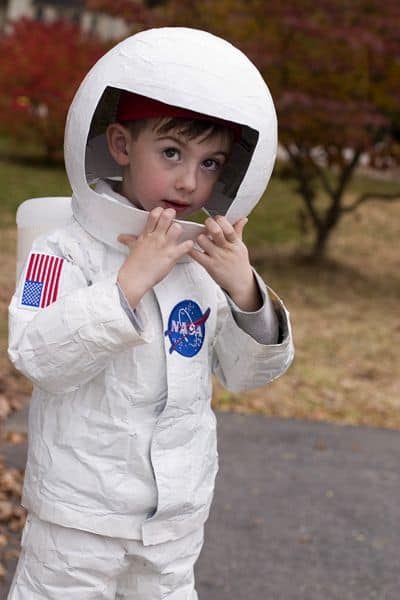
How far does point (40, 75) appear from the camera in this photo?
14.6 metres

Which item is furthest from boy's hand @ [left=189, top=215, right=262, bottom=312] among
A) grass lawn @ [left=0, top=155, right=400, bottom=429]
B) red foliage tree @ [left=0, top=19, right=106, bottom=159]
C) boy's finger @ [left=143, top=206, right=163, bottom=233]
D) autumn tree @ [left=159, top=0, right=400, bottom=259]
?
red foliage tree @ [left=0, top=19, right=106, bottom=159]

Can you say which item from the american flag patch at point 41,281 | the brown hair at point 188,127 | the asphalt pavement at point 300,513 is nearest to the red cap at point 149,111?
the brown hair at point 188,127

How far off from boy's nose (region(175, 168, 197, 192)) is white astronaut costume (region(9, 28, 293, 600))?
8 cm

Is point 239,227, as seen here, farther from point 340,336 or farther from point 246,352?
point 340,336

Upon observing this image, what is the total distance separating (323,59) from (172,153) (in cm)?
648

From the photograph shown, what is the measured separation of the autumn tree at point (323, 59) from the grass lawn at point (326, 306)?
1.15m

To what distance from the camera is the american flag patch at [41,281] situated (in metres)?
2.16

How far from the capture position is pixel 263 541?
12.9 ft

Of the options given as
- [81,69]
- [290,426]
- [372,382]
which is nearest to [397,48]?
[372,382]

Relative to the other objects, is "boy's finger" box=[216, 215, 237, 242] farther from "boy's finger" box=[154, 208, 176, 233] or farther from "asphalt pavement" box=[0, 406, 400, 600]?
"asphalt pavement" box=[0, 406, 400, 600]

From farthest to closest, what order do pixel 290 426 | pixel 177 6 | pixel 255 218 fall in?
pixel 255 218, pixel 177 6, pixel 290 426

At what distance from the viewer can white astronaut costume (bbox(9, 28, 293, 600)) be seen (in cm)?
212

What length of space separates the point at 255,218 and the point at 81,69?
3.03 m

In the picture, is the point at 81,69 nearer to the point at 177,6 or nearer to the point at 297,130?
the point at 177,6
